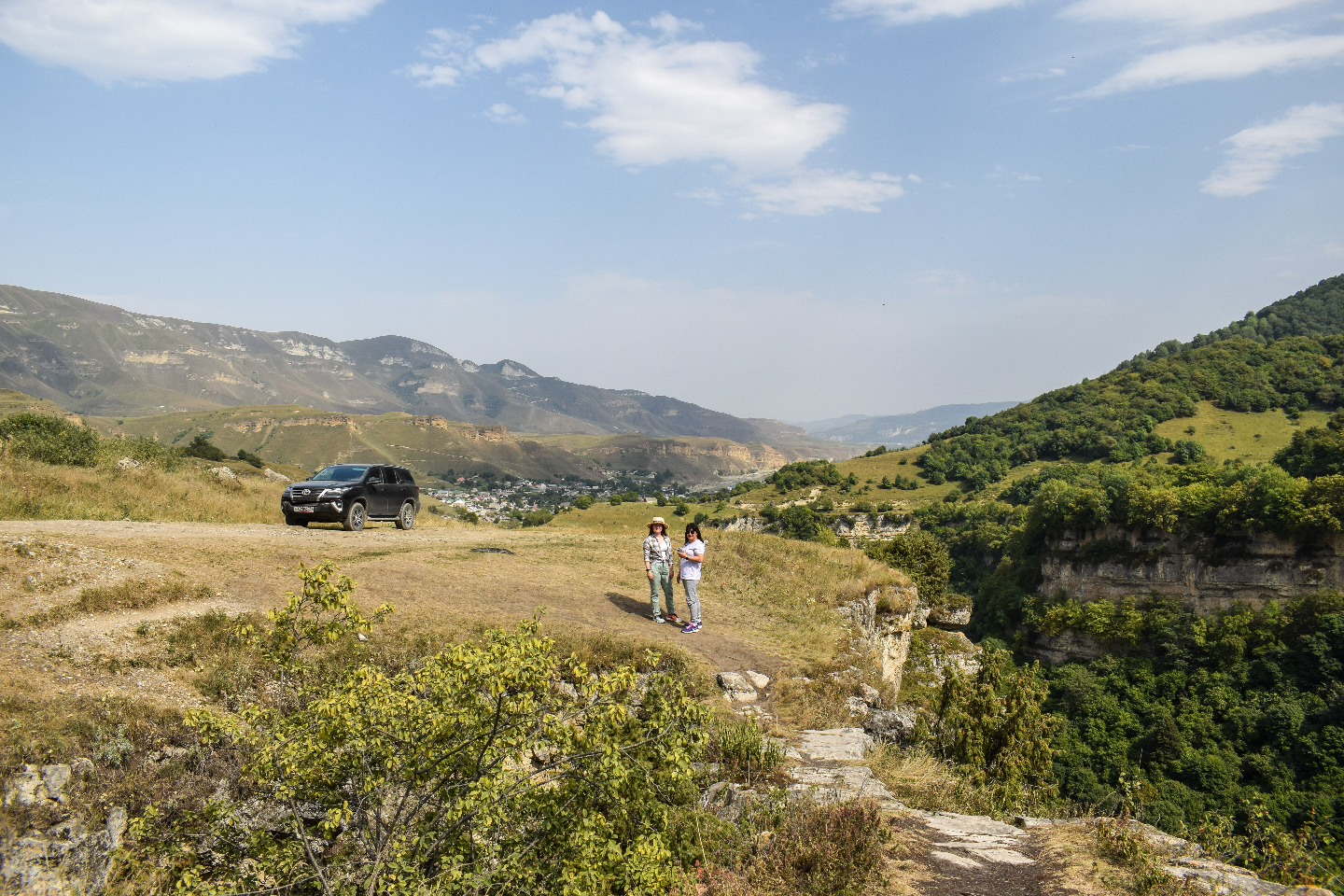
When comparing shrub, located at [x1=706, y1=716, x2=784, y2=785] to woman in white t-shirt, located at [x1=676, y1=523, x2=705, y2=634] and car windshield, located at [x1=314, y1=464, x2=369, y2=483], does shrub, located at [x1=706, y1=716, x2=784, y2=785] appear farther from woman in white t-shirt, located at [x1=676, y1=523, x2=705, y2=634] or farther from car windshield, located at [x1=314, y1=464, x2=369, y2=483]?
car windshield, located at [x1=314, y1=464, x2=369, y2=483]

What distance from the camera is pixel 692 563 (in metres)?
14.5

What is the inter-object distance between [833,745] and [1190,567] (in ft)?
272

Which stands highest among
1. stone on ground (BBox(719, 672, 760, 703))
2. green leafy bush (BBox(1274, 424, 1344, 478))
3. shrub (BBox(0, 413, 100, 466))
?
green leafy bush (BBox(1274, 424, 1344, 478))

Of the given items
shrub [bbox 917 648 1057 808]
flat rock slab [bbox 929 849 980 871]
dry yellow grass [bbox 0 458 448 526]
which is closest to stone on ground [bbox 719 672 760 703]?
shrub [bbox 917 648 1057 808]

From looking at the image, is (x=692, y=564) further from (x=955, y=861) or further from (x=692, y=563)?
(x=955, y=861)

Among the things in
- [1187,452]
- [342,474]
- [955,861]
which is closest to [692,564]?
[955,861]

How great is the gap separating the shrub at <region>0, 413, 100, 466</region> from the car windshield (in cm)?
831

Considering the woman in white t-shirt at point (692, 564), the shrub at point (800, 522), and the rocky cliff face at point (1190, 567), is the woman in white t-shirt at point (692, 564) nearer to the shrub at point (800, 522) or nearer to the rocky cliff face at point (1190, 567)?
the rocky cliff face at point (1190, 567)

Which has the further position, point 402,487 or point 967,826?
point 402,487

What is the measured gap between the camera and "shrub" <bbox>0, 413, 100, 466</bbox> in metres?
23.0

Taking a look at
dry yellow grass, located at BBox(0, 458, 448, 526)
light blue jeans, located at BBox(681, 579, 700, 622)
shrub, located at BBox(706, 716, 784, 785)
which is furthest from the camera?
dry yellow grass, located at BBox(0, 458, 448, 526)

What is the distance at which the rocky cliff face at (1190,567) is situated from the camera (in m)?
66.2

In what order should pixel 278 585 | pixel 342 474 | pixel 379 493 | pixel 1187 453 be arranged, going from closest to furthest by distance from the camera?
1. pixel 278 585
2. pixel 342 474
3. pixel 379 493
4. pixel 1187 453

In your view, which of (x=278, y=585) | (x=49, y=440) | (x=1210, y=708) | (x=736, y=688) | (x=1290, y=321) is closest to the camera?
(x=736, y=688)
